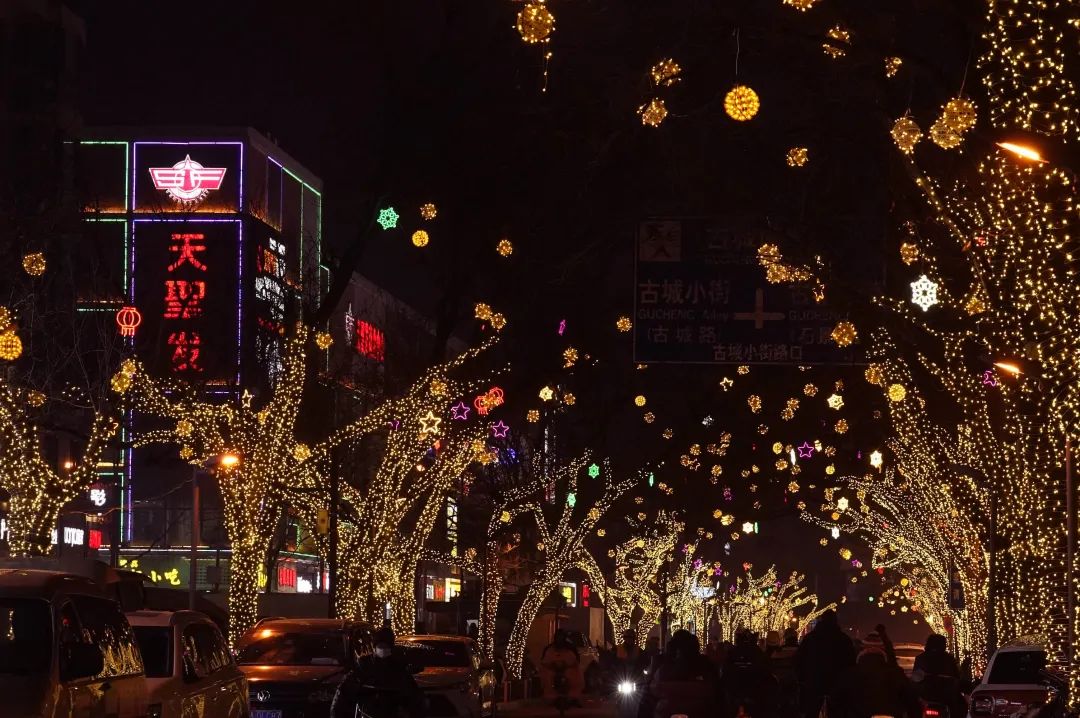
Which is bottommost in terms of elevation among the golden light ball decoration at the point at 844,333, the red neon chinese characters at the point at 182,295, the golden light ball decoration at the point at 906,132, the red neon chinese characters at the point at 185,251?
the golden light ball decoration at the point at 844,333

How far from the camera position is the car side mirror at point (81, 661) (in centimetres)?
1136

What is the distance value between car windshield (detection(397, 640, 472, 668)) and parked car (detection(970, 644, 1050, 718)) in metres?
9.31

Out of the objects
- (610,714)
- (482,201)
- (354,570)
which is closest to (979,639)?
(610,714)

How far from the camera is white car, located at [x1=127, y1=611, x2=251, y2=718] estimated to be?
14.7 meters

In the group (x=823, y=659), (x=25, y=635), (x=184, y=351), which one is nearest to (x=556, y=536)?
(x=184, y=351)

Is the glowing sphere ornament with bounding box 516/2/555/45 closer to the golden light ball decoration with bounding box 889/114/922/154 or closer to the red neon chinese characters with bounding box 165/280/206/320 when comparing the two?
the golden light ball decoration with bounding box 889/114/922/154

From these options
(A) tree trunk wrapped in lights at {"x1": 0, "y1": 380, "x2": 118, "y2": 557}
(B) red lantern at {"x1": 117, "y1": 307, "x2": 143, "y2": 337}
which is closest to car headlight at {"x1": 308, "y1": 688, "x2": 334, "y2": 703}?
(A) tree trunk wrapped in lights at {"x1": 0, "y1": 380, "x2": 118, "y2": 557}

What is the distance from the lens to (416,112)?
2772 cm

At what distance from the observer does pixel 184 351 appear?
40.5m

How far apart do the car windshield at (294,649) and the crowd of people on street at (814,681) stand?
14.1 feet

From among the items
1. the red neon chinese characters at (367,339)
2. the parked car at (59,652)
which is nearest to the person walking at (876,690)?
the parked car at (59,652)

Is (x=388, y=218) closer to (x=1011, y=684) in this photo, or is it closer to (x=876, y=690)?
(x=1011, y=684)

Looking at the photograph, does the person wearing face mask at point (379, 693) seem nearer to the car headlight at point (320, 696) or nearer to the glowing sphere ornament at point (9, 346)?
the car headlight at point (320, 696)

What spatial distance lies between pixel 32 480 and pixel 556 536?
74.3ft
